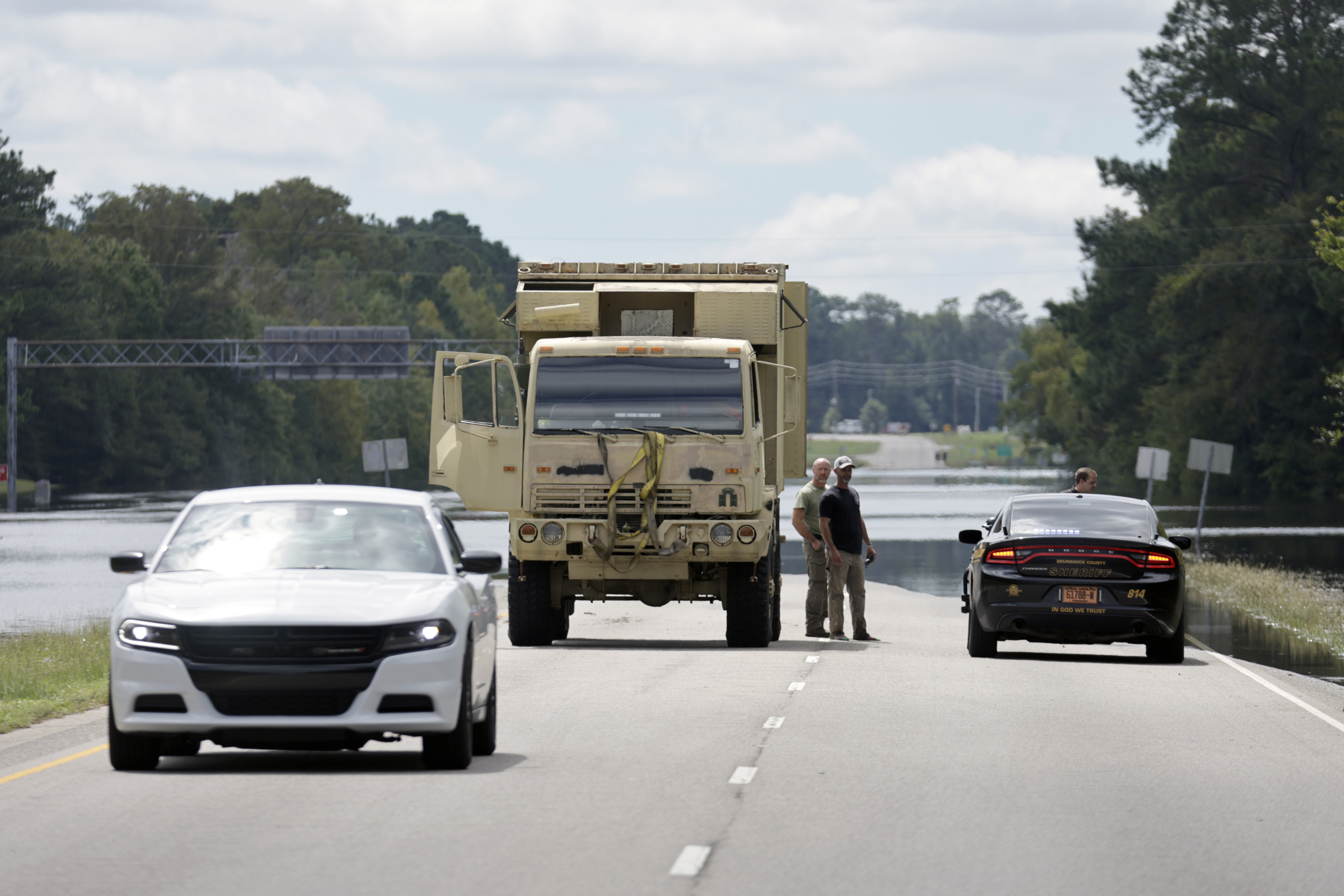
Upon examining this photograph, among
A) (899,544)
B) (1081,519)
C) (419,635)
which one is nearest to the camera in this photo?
(419,635)

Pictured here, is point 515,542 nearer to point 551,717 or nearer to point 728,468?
point 728,468

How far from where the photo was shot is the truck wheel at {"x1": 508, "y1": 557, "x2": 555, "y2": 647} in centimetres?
2100

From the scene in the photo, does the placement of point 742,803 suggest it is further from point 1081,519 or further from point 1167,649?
point 1167,649

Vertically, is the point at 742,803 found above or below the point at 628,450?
below

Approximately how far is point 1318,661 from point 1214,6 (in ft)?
207

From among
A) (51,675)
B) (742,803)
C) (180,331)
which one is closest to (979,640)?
(51,675)

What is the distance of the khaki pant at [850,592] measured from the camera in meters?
22.7

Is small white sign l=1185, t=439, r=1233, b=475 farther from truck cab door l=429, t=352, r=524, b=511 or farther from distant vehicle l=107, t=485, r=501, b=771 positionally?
distant vehicle l=107, t=485, r=501, b=771

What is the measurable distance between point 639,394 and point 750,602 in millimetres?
2497

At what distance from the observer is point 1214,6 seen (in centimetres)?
8144

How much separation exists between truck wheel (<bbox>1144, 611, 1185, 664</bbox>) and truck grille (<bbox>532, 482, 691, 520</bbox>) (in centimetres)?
468

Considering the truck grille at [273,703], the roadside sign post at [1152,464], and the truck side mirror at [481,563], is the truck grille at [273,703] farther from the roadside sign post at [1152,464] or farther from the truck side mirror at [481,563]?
the roadside sign post at [1152,464]

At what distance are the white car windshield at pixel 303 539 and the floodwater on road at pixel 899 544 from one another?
1251 centimetres

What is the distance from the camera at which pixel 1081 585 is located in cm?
1905
